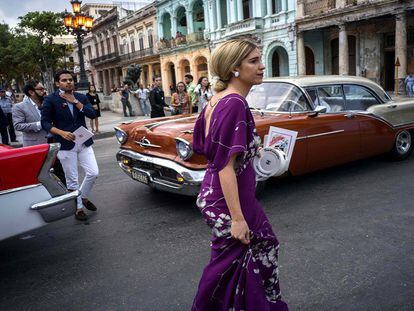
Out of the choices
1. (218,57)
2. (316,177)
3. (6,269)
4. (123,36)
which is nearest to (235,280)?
(218,57)

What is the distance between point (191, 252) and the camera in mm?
3590

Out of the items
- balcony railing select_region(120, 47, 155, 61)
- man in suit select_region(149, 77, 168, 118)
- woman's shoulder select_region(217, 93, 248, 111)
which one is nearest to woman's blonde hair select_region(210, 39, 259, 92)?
woman's shoulder select_region(217, 93, 248, 111)

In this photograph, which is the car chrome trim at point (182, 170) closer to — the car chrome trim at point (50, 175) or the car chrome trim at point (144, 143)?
the car chrome trim at point (144, 143)

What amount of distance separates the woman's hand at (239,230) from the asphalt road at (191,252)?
1119 millimetres

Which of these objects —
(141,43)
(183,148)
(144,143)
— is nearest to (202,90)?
(144,143)

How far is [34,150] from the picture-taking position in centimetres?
317

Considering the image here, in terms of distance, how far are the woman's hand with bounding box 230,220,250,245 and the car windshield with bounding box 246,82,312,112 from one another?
3.53 m

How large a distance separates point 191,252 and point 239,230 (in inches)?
72.2

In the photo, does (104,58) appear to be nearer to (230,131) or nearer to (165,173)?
(165,173)

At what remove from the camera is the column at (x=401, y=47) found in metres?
19.3

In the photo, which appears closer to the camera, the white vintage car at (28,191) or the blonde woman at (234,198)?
the blonde woman at (234,198)

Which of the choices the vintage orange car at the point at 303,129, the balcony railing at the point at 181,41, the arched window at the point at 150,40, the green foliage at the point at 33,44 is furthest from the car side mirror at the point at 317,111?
the arched window at the point at 150,40

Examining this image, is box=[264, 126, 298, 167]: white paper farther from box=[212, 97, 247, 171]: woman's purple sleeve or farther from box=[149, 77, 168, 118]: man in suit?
box=[149, 77, 168, 118]: man in suit

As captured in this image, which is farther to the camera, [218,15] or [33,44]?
[218,15]
